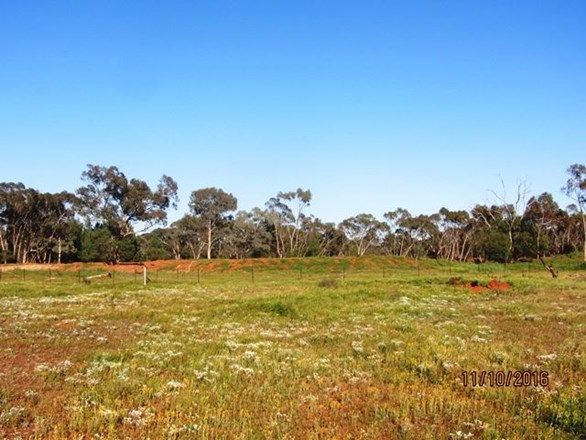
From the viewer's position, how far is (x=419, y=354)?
661 inches

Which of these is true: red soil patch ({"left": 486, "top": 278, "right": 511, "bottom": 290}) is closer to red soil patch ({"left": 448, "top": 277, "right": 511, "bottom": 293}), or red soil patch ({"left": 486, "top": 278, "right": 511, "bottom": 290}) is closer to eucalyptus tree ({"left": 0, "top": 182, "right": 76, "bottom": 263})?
red soil patch ({"left": 448, "top": 277, "right": 511, "bottom": 293})

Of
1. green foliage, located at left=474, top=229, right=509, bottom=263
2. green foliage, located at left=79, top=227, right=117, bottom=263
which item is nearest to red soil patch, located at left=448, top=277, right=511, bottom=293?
green foliage, located at left=474, top=229, right=509, bottom=263

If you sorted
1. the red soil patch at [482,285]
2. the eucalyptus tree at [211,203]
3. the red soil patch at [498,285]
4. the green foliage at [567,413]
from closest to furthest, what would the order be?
1. the green foliage at [567,413]
2. the red soil patch at [482,285]
3. the red soil patch at [498,285]
4. the eucalyptus tree at [211,203]

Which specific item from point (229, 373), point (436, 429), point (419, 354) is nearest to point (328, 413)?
point (436, 429)

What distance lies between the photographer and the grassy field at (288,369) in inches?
409

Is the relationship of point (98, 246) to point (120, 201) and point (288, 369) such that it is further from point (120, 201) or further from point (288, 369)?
point (288, 369)

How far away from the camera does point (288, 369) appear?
15008 millimetres

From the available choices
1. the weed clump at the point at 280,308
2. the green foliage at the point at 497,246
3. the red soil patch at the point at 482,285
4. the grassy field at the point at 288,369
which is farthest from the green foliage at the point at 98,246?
the weed clump at the point at 280,308

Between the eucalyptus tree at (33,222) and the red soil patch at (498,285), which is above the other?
the eucalyptus tree at (33,222)

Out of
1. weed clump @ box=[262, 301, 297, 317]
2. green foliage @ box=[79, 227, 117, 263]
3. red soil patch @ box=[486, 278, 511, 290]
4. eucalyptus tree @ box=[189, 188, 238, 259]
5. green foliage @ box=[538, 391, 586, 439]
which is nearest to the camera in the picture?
green foliage @ box=[538, 391, 586, 439]

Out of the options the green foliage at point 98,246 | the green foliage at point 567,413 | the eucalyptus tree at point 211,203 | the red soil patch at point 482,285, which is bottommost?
the green foliage at point 567,413

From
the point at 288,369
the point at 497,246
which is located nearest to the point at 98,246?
the point at 497,246

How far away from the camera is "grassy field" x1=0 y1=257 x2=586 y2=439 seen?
409 inches

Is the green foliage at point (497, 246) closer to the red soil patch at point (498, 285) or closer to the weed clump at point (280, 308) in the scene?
the red soil patch at point (498, 285)
